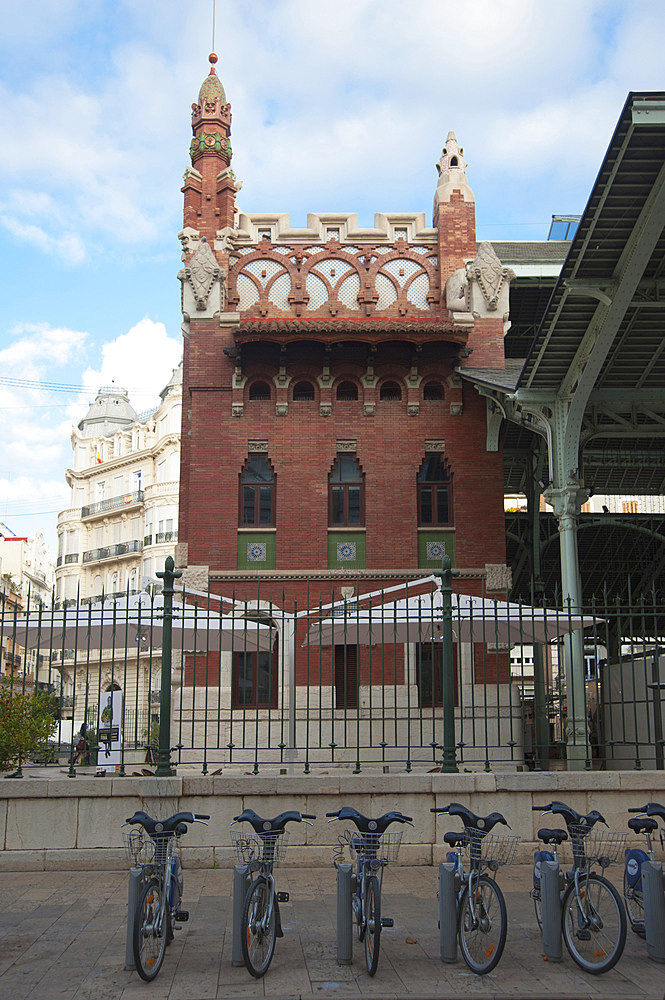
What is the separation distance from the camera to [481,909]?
23.4ft

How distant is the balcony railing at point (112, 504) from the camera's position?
60.5m

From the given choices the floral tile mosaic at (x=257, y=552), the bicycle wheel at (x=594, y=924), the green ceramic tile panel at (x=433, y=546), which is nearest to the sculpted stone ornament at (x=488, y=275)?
the green ceramic tile panel at (x=433, y=546)

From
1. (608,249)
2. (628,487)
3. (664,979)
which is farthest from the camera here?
(628,487)

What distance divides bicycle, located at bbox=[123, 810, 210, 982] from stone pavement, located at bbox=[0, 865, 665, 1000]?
0.68 ft

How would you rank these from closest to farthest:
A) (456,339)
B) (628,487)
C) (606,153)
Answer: (606,153) < (456,339) < (628,487)

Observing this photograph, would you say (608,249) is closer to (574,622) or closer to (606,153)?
(606,153)

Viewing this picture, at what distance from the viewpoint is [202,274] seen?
894 inches

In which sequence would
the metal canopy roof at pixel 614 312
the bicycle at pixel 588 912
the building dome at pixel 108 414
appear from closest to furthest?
1. the bicycle at pixel 588 912
2. the metal canopy roof at pixel 614 312
3. the building dome at pixel 108 414

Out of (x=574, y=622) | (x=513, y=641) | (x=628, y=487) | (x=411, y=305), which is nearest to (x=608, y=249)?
(x=574, y=622)

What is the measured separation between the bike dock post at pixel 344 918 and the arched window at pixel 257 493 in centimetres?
1495

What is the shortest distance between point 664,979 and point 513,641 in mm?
10972

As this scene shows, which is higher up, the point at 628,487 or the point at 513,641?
the point at 628,487

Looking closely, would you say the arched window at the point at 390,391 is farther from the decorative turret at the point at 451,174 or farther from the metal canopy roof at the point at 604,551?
the metal canopy roof at the point at 604,551

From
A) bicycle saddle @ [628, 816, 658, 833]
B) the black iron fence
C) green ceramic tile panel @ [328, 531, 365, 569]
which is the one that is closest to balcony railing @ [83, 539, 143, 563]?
the black iron fence
